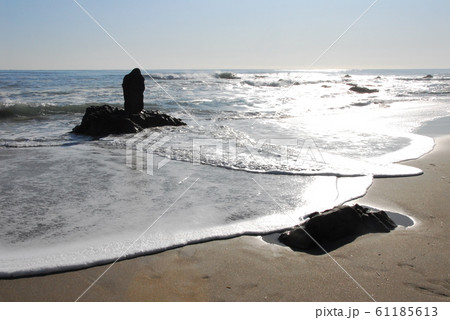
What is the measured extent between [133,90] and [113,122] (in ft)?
4.94

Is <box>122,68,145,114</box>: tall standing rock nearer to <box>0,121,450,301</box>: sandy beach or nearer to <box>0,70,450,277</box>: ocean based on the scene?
<box>0,70,450,277</box>: ocean

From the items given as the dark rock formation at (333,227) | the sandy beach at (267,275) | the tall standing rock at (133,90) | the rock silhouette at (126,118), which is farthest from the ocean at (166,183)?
the tall standing rock at (133,90)

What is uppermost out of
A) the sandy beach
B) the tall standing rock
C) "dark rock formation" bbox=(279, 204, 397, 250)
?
the tall standing rock

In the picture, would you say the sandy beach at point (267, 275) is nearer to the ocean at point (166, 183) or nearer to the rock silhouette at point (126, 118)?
the ocean at point (166, 183)

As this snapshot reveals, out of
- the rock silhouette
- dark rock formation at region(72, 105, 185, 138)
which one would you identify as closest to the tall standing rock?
the rock silhouette

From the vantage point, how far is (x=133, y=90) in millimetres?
10586

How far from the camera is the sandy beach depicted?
2512 millimetres

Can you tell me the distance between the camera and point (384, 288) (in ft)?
8.46

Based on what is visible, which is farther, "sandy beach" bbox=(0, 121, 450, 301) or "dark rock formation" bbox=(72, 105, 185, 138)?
"dark rock formation" bbox=(72, 105, 185, 138)

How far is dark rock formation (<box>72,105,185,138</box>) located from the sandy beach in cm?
654

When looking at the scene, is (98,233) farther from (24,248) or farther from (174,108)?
(174,108)

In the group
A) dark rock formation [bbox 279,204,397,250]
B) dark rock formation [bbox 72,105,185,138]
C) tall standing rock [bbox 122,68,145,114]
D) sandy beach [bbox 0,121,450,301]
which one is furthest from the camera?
tall standing rock [bbox 122,68,145,114]
